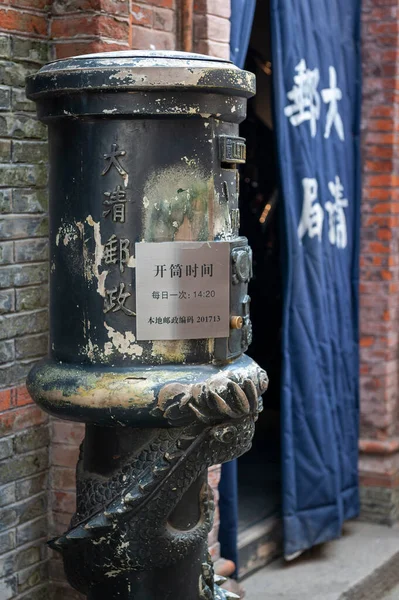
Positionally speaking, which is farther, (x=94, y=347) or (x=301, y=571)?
(x=301, y=571)

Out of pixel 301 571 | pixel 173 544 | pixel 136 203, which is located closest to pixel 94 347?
pixel 136 203

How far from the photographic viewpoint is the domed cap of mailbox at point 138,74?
9.07 feet

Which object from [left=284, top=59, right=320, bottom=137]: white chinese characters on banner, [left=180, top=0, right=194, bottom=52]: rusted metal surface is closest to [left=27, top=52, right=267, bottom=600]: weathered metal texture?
[left=180, top=0, right=194, bottom=52]: rusted metal surface

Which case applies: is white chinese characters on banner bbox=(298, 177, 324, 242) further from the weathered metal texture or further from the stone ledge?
the weathered metal texture

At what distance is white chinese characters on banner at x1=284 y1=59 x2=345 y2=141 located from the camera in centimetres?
511

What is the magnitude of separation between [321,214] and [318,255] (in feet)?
0.74

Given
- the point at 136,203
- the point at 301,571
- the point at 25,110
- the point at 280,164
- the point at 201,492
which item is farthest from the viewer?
the point at 301,571

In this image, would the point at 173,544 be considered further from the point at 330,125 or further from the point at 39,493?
the point at 330,125

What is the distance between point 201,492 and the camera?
10.1ft

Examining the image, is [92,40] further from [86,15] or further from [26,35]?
[26,35]

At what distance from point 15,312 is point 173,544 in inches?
43.1

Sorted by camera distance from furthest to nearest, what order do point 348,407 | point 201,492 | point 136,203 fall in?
point 348,407, point 201,492, point 136,203

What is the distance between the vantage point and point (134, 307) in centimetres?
285

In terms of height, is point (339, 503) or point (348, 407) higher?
point (348, 407)
